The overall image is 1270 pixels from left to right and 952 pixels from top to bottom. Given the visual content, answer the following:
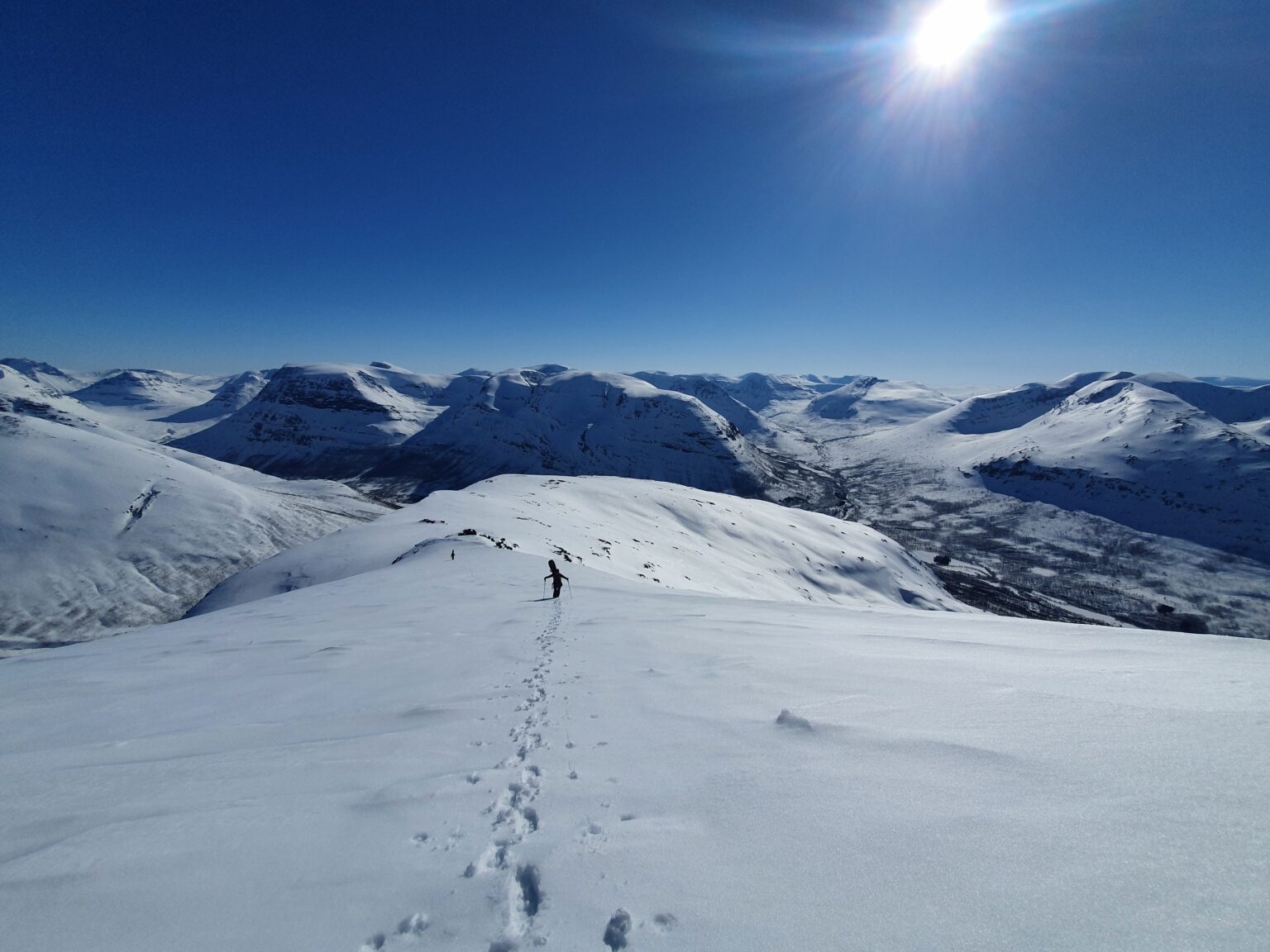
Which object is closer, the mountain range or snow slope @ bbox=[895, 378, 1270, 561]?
the mountain range

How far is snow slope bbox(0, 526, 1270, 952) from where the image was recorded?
278 cm

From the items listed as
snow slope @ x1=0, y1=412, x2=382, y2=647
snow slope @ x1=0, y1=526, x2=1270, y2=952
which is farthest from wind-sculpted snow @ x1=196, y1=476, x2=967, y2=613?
snow slope @ x1=0, y1=412, x2=382, y2=647

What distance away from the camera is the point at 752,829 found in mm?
3605

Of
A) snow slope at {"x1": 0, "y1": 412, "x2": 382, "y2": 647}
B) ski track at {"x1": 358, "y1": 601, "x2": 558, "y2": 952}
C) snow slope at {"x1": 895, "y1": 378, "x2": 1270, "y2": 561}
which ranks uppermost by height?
snow slope at {"x1": 895, "y1": 378, "x2": 1270, "y2": 561}

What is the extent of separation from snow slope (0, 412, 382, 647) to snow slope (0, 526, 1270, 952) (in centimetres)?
6448

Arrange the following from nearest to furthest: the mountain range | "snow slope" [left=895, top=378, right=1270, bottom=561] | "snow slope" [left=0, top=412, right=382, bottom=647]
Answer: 1. "snow slope" [left=0, top=412, right=382, bottom=647]
2. the mountain range
3. "snow slope" [left=895, top=378, right=1270, bottom=561]

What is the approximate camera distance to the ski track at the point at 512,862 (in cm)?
288

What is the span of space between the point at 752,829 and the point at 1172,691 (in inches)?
238

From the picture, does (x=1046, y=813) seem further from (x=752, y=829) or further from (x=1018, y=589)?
(x=1018, y=589)

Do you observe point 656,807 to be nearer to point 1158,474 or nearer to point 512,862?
point 512,862

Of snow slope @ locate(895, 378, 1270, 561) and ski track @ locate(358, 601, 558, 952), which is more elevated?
snow slope @ locate(895, 378, 1270, 561)

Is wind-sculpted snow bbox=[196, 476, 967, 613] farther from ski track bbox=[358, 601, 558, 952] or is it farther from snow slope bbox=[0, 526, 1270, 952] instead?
ski track bbox=[358, 601, 558, 952]

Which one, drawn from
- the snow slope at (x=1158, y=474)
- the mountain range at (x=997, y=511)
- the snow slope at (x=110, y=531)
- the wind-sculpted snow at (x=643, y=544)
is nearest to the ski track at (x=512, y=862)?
the wind-sculpted snow at (x=643, y=544)

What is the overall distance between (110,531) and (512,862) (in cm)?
8543
